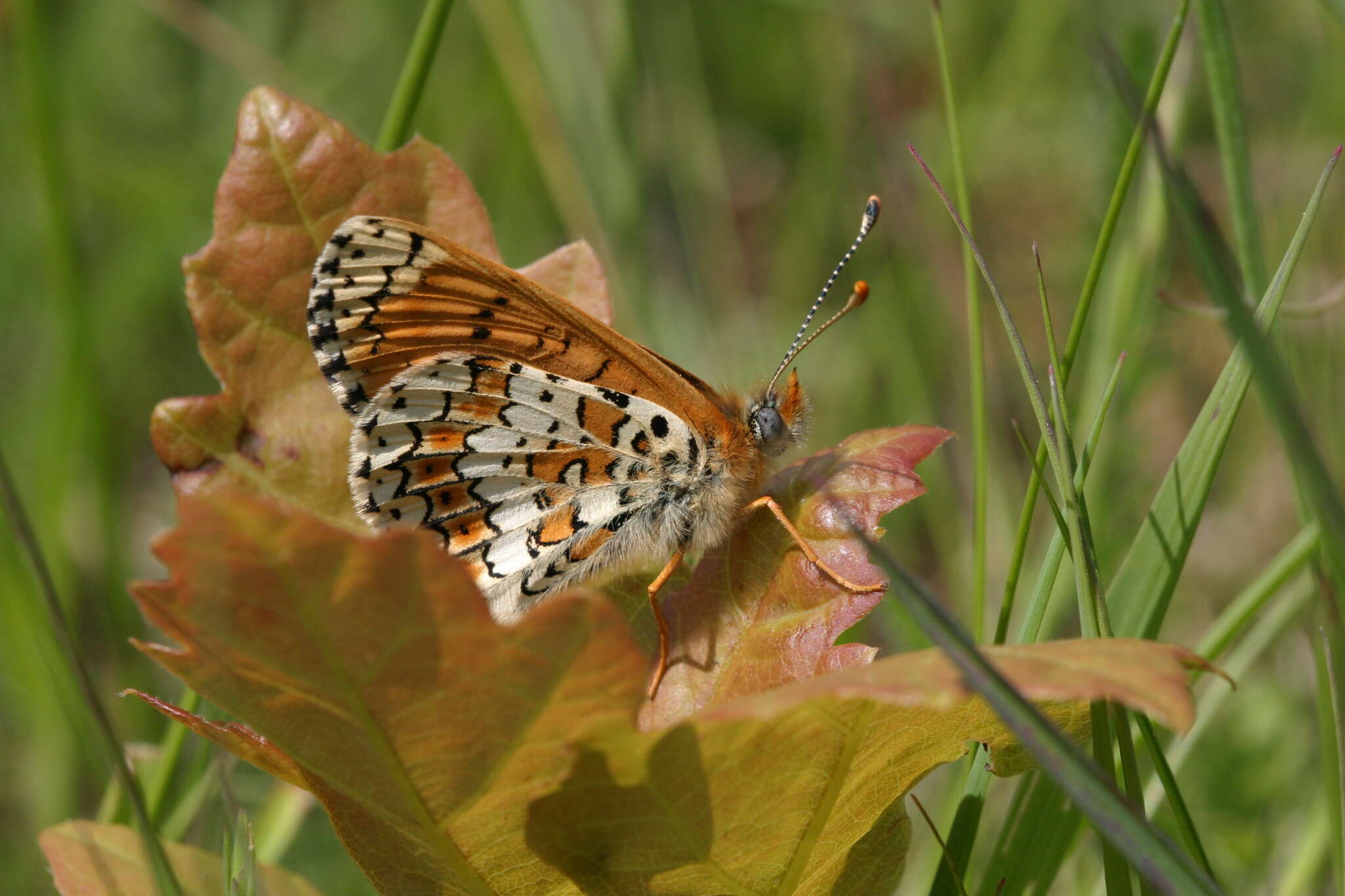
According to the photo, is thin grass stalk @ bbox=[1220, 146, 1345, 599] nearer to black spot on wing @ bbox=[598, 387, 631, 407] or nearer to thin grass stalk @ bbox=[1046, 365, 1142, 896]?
Result: thin grass stalk @ bbox=[1046, 365, 1142, 896]

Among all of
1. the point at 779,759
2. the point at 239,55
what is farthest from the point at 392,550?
the point at 239,55

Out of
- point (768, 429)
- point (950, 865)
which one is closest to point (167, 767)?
point (768, 429)

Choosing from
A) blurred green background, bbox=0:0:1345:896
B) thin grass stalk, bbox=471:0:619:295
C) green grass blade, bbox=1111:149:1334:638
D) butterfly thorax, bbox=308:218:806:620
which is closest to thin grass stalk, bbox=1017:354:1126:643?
green grass blade, bbox=1111:149:1334:638

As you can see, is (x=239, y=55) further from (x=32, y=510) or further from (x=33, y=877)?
(x=33, y=877)

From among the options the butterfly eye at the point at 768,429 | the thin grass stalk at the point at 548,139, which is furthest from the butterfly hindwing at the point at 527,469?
the thin grass stalk at the point at 548,139

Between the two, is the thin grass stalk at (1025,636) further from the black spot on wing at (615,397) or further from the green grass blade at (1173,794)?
the black spot on wing at (615,397)

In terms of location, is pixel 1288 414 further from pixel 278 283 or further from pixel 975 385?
pixel 278 283

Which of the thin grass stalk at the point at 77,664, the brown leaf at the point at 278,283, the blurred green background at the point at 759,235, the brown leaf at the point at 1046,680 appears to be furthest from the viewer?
the blurred green background at the point at 759,235
